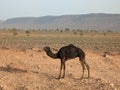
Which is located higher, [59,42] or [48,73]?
[48,73]

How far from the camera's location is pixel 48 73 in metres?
15.5

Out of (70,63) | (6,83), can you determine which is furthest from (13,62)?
(6,83)

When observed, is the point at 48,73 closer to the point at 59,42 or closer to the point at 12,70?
the point at 12,70

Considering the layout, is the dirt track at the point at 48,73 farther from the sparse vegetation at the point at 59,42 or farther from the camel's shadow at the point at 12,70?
the sparse vegetation at the point at 59,42

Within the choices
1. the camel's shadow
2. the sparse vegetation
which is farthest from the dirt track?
the sparse vegetation

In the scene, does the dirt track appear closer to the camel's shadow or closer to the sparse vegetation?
the camel's shadow

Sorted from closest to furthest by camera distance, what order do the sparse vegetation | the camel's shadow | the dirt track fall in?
the dirt track → the camel's shadow → the sparse vegetation

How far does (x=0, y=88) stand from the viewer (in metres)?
12.5

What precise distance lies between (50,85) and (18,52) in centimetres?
836

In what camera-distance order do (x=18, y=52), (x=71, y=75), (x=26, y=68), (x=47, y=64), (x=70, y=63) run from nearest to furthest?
(x=71, y=75)
(x=26, y=68)
(x=47, y=64)
(x=70, y=63)
(x=18, y=52)

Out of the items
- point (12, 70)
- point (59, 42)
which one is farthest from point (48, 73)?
point (59, 42)

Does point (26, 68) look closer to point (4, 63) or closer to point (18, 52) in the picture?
point (4, 63)

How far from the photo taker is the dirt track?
13.3 meters

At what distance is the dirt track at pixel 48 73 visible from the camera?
13273mm
